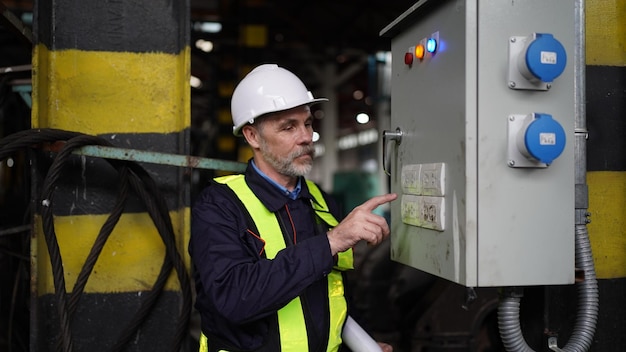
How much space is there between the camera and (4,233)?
1.78m

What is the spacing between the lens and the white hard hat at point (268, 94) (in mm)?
1663

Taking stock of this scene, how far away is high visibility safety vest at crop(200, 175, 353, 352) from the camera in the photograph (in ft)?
4.80

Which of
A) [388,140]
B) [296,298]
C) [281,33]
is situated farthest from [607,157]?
[281,33]

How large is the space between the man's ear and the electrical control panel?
0.69 metres

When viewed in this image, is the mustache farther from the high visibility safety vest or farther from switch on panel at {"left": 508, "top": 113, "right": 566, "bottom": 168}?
switch on panel at {"left": 508, "top": 113, "right": 566, "bottom": 168}

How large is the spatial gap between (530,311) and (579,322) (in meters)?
0.34

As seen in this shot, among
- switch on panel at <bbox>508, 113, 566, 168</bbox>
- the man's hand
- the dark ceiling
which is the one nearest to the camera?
switch on panel at <bbox>508, 113, 566, 168</bbox>

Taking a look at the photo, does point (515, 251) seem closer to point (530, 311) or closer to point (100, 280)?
point (530, 311)

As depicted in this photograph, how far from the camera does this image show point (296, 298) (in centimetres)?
151

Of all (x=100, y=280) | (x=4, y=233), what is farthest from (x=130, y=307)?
(x=4, y=233)

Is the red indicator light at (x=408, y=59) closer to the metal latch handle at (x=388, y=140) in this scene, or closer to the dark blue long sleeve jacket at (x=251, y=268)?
the metal latch handle at (x=388, y=140)

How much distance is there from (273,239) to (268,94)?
1.58 ft

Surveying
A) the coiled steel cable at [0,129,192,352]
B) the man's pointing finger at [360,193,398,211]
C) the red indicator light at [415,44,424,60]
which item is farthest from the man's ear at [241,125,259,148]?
the red indicator light at [415,44,424,60]

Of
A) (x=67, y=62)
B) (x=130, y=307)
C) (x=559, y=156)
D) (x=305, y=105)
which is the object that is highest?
(x=67, y=62)
